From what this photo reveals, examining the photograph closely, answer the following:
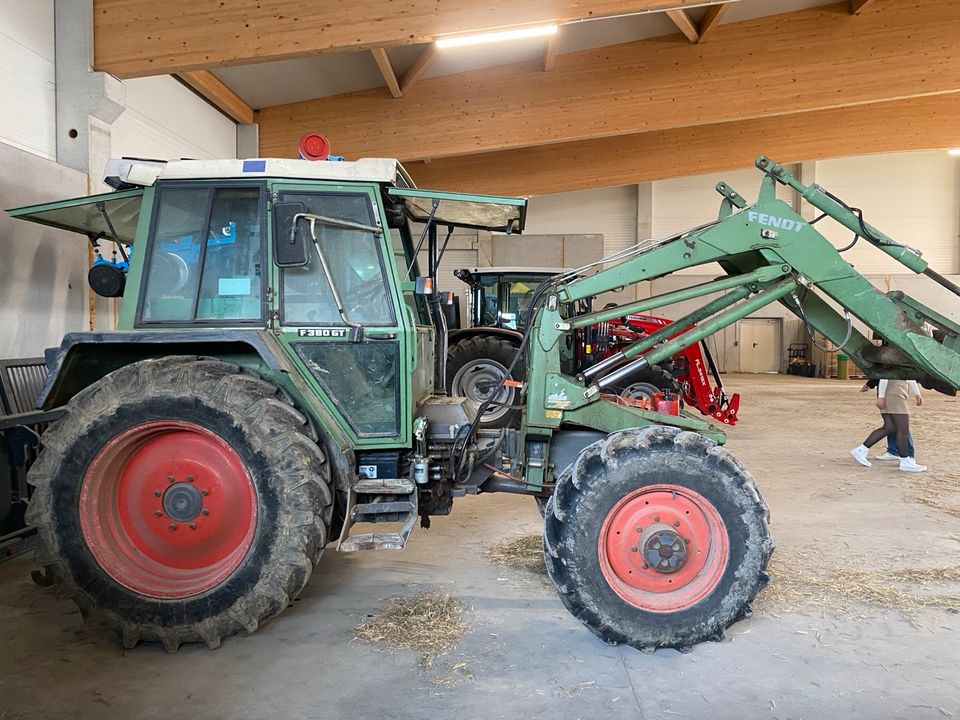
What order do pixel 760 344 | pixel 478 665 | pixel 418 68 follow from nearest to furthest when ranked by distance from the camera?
pixel 478 665, pixel 418 68, pixel 760 344

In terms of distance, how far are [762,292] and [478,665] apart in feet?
8.42

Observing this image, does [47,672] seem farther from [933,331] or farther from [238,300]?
[933,331]

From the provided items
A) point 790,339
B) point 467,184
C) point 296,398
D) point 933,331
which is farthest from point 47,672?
point 790,339

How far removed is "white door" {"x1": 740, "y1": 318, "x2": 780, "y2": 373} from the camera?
22.9 m

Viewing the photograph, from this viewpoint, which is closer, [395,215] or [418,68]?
[395,215]

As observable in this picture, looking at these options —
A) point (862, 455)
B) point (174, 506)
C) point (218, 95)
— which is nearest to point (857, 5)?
point (862, 455)

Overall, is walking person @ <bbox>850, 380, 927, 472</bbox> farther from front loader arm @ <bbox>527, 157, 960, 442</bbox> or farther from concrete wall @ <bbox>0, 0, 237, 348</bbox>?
concrete wall @ <bbox>0, 0, 237, 348</bbox>

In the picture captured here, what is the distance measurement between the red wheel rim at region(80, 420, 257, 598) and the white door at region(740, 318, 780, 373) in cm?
2214

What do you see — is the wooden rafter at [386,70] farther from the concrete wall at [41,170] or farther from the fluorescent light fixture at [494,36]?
the concrete wall at [41,170]

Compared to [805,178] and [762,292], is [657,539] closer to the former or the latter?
[762,292]

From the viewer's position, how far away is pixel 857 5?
9.61 m

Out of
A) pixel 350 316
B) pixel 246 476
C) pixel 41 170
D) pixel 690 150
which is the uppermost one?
pixel 690 150

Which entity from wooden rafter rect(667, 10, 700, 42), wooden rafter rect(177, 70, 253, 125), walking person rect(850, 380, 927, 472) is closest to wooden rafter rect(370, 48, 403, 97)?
wooden rafter rect(177, 70, 253, 125)

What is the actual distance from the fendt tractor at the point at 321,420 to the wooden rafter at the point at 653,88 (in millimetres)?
6742
